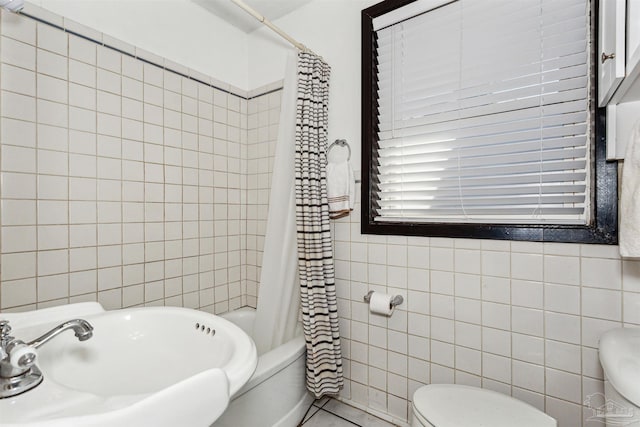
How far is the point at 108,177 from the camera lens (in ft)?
4.83

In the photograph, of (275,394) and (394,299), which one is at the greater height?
(394,299)

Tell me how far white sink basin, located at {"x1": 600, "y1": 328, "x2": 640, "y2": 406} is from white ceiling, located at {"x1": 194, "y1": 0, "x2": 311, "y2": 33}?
209cm

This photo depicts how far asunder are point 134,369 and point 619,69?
1.70 metres

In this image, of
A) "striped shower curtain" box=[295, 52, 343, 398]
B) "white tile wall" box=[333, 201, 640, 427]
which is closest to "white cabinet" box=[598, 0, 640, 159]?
"white tile wall" box=[333, 201, 640, 427]

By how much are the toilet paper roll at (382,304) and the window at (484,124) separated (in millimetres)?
318

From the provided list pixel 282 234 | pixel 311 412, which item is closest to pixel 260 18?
pixel 282 234

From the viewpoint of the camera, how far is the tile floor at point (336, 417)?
5.08ft

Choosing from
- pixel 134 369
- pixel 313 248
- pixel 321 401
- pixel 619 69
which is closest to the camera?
pixel 619 69

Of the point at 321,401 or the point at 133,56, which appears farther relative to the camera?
the point at 321,401

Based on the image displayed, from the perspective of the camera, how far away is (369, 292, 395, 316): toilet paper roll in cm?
145

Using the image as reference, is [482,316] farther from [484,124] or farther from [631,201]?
[484,124]

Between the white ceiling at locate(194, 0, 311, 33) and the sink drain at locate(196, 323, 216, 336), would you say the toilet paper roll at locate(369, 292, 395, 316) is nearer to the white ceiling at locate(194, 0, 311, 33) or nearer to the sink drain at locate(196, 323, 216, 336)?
the sink drain at locate(196, 323, 216, 336)

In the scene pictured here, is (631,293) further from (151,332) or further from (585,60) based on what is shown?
(151,332)

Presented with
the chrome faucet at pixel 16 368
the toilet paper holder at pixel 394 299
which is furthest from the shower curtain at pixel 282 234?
the chrome faucet at pixel 16 368
